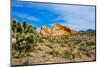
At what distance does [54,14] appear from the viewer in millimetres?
2561

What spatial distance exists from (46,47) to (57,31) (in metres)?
0.25

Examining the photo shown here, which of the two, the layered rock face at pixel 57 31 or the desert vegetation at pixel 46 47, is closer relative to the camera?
the desert vegetation at pixel 46 47

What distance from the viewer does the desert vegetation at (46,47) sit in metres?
2.39

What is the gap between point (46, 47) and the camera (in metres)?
2.53

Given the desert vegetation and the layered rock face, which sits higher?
the layered rock face

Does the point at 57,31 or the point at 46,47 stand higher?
the point at 57,31

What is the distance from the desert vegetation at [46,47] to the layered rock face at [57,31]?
0.13 feet

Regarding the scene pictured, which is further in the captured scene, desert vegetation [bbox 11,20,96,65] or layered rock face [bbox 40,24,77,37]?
layered rock face [bbox 40,24,77,37]

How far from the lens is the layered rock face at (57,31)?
2.51 m

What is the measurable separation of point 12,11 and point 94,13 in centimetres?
112

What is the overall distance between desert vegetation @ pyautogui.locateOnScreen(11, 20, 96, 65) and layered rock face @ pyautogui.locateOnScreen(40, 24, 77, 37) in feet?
0.13

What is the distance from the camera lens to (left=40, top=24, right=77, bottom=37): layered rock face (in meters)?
2.51

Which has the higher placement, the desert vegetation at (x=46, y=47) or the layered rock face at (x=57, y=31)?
the layered rock face at (x=57, y=31)
